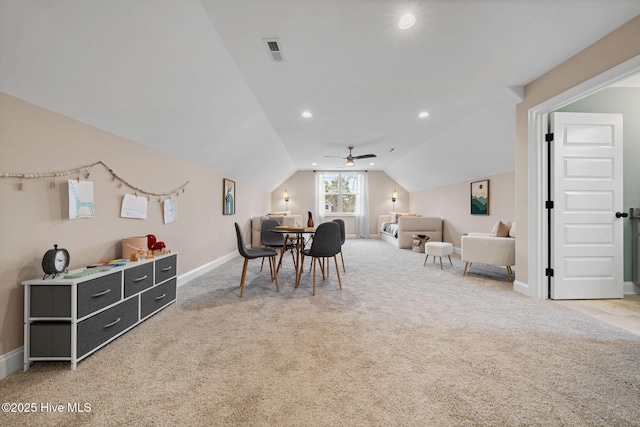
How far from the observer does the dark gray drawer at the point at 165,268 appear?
260cm

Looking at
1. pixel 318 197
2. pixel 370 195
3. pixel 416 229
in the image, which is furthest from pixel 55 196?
pixel 370 195

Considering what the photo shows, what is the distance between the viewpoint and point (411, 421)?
4.09 feet

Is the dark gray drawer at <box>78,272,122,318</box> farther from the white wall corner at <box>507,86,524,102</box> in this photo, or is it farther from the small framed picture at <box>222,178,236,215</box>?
the white wall corner at <box>507,86,524,102</box>

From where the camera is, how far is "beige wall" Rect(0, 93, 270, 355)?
163cm

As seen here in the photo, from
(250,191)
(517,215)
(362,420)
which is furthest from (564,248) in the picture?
(250,191)

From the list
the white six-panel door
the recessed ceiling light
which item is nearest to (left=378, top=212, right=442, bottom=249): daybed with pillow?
the white six-panel door

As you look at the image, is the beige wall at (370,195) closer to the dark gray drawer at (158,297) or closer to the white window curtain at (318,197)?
the white window curtain at (318,197)

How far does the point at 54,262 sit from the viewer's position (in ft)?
5.64

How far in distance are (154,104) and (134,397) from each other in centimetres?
245

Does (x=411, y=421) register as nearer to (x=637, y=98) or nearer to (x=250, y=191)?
(x=637, y=98)

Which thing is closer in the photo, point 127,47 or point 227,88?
point 127,47

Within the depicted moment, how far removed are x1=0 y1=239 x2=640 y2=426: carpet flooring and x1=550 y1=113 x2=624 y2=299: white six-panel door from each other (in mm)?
627

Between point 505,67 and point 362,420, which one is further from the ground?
point 505,67

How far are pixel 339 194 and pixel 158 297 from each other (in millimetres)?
8139
